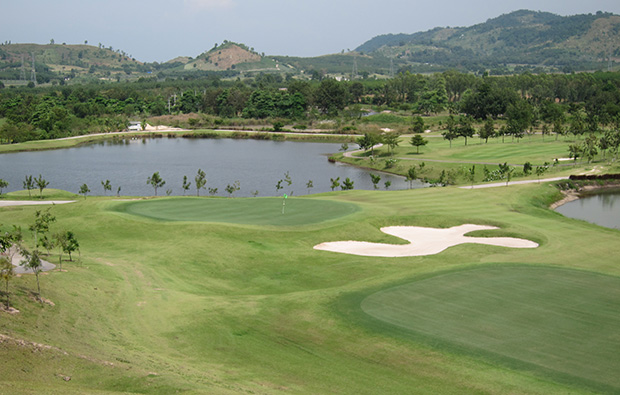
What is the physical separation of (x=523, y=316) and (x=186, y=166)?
8565 centimetres

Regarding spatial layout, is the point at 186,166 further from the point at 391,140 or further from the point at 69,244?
the point at 69,244

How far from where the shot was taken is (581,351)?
22562 millimetres

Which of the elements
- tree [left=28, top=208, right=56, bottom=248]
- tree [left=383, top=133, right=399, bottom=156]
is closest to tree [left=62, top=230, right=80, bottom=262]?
tree [left=28, top=208, right=56, bottom=248]

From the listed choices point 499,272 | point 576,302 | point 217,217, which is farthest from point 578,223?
point 217,217

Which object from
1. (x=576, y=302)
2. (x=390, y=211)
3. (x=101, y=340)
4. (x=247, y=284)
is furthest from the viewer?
(x=390, y=211)

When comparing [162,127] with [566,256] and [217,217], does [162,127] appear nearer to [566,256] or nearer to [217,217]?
[217,217]

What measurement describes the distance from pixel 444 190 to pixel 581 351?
3900 centimetres

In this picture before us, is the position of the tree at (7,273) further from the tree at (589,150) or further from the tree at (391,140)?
the tree at (391,140)

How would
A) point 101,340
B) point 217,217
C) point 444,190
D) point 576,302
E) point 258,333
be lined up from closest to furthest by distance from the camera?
1. point 101,340
2. point 258,333
3. point 576,302
4. point 217,217
5. point 444,190

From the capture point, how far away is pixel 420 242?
1662 inches

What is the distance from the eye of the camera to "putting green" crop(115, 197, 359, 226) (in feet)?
144

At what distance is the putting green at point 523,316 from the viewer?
867 inches

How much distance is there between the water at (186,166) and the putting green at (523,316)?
4615 cm

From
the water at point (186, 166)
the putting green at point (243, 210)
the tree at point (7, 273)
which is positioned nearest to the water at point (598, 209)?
the water at point (186, 166)
